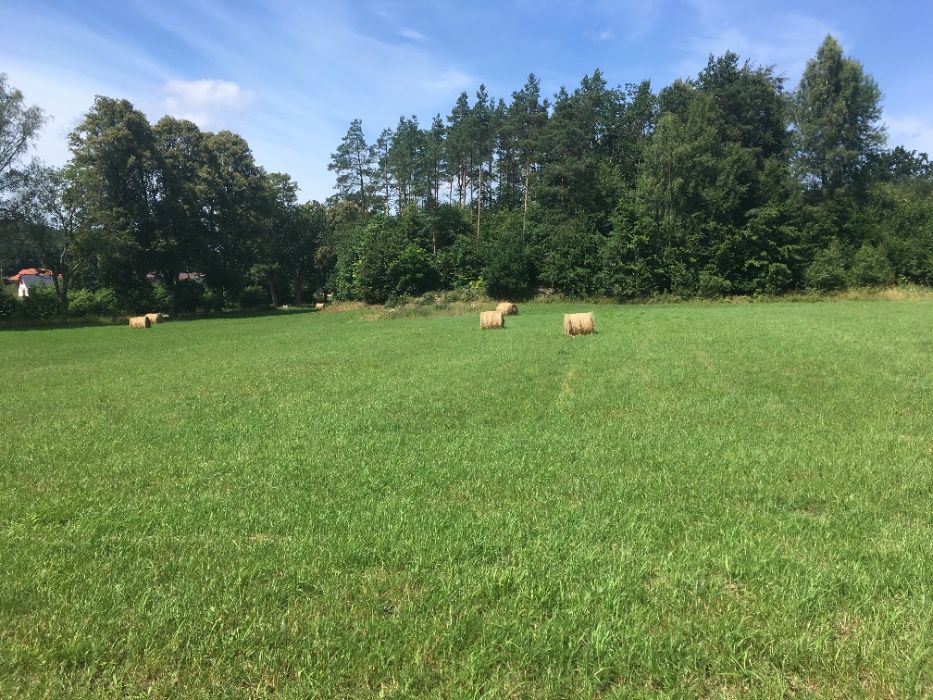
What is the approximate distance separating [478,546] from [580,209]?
179 feet

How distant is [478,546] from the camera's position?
178 inches

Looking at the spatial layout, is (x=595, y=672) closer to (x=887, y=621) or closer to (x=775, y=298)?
(x=887, y=621)

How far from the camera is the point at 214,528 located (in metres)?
4.98

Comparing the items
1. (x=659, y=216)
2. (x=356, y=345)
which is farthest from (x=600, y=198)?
(x=356, y=345)

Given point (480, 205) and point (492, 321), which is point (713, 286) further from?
point (480, 205)

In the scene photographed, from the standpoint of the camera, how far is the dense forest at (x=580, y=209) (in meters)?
45.4

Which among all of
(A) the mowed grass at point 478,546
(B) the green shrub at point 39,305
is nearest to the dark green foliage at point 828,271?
(A) the mowed grass at point 478,546

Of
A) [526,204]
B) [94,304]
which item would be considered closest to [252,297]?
[94,304]

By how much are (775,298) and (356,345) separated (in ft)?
128

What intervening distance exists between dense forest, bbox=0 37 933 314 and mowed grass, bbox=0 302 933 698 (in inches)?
1638

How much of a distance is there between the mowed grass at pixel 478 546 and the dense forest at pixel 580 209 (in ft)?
137

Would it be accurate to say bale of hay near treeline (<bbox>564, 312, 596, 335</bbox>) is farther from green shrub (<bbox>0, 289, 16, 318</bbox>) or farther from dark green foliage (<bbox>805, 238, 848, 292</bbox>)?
green shrub (<bbox>0, 289, 16, 318</bbox>)

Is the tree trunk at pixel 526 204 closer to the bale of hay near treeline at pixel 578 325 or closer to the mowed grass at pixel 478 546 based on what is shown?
the bale of hay near treeline at pixel 578 325

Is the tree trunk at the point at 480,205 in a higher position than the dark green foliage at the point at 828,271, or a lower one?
higher
